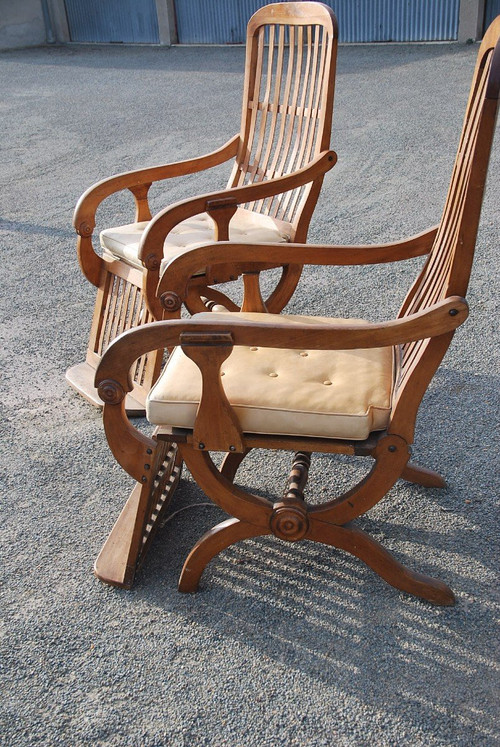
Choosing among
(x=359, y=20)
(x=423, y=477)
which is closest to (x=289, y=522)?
(x=423, y=477)

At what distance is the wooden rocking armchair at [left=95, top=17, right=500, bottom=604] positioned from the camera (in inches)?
67.9

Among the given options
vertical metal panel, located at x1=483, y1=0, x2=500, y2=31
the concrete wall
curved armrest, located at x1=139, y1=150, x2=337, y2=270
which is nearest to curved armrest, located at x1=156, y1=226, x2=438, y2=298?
curved armrest, located at x1=139, y1=150, x2=337, y2=270

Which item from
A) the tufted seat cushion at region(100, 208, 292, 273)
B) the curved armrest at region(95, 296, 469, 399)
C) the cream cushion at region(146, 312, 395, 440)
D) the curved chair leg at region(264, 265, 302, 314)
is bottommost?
the curved chair leg at region(264, 265, 302, 314)

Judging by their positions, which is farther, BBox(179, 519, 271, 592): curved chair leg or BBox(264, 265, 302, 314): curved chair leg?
BBox(264, 265, 302, 314): curved chair leg

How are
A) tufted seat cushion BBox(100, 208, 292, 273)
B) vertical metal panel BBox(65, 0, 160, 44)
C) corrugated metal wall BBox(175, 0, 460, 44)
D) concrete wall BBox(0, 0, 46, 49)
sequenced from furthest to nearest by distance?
concrete wall BBox(0, 0, 46, 49) → vertical metal panel BBox(65, 0, 160, 44) → corrugated metal wall BBox(175, 0, 460, 44) → tufted seat cushion BBox(100, 208, 292, 273)

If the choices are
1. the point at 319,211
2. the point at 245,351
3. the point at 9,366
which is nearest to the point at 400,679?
the point at 245,351

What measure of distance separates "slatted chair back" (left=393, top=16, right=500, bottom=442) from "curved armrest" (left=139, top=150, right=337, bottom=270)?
31.3 inches

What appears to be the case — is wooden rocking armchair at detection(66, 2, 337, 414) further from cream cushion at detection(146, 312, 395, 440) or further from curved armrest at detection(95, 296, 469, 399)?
curved armrest at detection(95, 296, 469, 399)

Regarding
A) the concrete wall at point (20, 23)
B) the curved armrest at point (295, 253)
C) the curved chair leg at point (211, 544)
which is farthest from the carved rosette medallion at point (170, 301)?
the concrete wall at point (20, 23)

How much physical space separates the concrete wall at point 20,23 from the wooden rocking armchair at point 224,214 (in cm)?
1099

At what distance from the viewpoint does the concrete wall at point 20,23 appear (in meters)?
12.6

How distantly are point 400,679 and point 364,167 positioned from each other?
4.32 metres

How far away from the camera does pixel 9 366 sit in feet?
10.7

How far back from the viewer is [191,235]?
294cm
